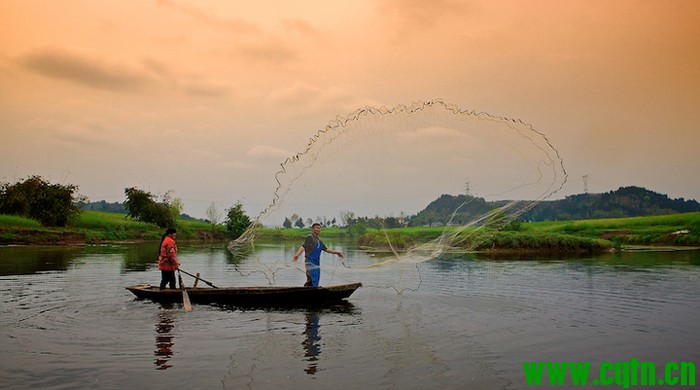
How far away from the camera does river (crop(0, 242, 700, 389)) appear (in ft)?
30.9

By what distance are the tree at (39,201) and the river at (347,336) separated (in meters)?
44.8

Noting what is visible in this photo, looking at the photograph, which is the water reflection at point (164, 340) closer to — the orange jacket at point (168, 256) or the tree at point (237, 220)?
the orange jacket at point (168, 256)

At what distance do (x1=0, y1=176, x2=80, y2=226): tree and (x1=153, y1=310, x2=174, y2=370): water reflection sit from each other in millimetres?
55060

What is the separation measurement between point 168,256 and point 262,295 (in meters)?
3.43

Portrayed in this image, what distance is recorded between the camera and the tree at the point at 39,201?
60.9 metres

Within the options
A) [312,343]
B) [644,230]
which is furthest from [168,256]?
[644,230]

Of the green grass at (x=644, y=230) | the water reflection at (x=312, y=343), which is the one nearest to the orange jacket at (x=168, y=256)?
the water reflection at (x=312, y=343)

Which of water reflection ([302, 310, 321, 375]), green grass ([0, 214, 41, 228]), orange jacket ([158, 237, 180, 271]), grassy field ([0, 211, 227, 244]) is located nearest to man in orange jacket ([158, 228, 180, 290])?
orange jacket ([158, 237, 180, 271])

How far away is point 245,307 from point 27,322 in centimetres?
558

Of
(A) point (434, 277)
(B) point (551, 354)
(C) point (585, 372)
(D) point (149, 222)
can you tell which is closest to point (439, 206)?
(B) point (551, 354)

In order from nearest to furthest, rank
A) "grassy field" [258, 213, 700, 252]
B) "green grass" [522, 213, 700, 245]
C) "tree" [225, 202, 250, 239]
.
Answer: "grassy field" [258, 213, 700, 252] < "green grass" [522, 213, 700, 245] < "tree" [225, 202, 250, 239]

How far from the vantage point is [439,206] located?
636 inches

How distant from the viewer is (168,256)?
17.5 metres

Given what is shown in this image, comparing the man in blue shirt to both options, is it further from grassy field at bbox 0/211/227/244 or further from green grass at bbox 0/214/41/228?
green grass at bbox 0/214/41/228
